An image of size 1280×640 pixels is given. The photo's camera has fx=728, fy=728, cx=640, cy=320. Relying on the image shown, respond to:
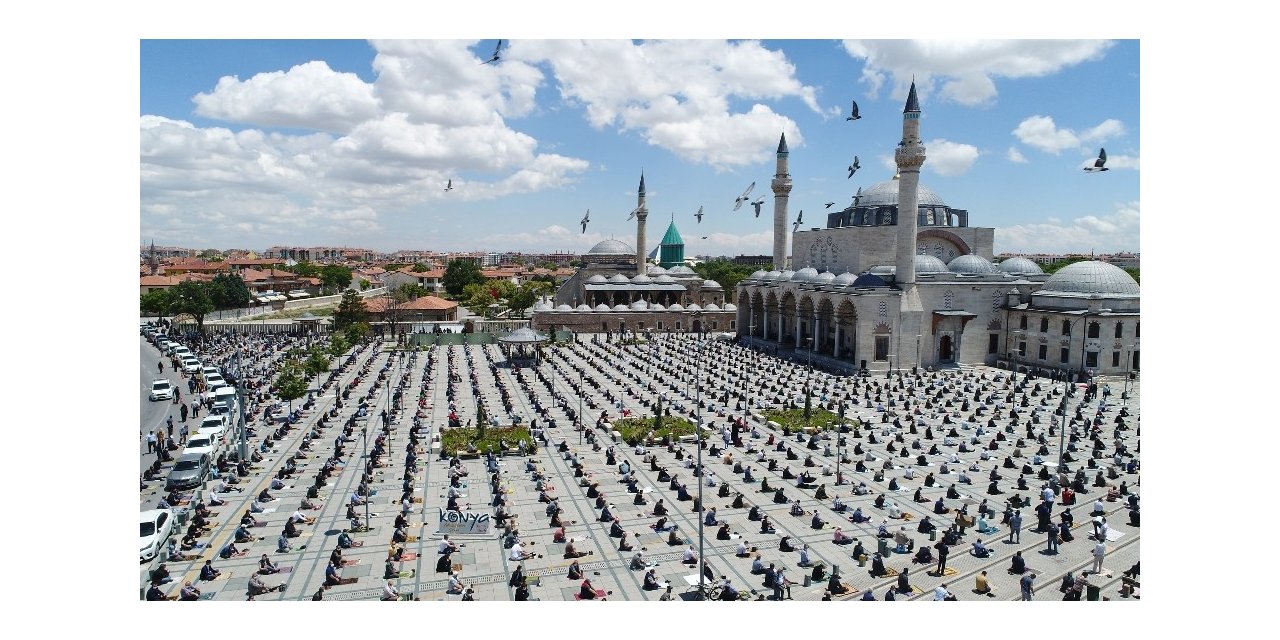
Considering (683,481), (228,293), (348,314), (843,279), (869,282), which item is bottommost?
(683,481)

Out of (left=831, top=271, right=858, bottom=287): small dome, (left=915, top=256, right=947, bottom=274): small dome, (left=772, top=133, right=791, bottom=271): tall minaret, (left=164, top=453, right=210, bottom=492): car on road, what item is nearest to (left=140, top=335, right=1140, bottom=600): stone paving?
(left=164, top=453, right=210, bottom=492): car on road

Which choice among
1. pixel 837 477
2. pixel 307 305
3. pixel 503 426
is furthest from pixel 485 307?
pixel 837 477

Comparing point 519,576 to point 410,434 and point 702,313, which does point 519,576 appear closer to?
point 410,434

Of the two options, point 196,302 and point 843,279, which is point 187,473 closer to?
point 843,279

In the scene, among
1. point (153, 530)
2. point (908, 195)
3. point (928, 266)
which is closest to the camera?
point (153, 530)

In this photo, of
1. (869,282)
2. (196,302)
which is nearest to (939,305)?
(869,282)

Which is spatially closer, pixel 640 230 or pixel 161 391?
pixel 161 391

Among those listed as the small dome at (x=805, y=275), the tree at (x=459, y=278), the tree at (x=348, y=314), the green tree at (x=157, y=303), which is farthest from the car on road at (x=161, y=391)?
the tree at (x=459, y=278)
